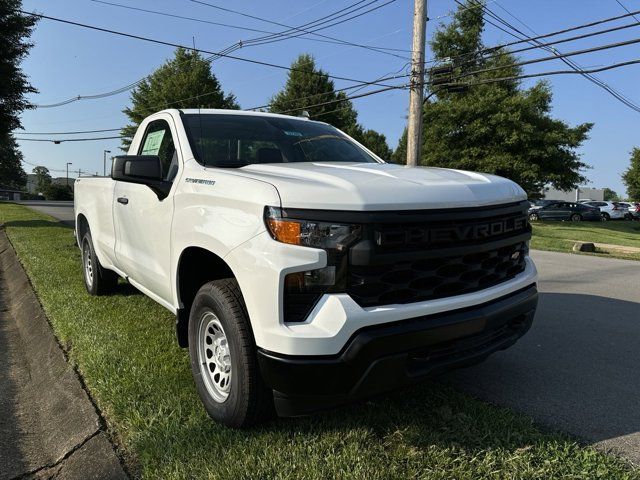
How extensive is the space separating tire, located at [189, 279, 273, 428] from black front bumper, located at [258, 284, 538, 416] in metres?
0.16

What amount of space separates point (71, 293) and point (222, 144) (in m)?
3.31

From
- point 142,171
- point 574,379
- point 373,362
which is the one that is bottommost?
point 574,379

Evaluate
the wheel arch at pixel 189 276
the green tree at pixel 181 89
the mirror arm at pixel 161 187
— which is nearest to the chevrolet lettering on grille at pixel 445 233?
the wheel arch at pixel 189 276

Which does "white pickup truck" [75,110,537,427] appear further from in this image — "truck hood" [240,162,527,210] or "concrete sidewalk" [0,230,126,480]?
"concrete sidewalk" [0,230,126,480]

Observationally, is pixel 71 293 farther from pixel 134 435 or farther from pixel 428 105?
pixel 428 105

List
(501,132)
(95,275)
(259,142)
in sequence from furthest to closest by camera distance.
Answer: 1. (501,132)
2. (95,275)
3. (259,142)

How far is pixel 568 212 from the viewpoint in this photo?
3484cm

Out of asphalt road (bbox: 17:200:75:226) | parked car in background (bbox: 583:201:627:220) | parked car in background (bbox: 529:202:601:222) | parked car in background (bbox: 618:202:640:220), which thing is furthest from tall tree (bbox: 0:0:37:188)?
parked car in background (bbox: 618:202:640:220)

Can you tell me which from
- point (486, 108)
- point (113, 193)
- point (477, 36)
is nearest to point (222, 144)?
point (113, 193)

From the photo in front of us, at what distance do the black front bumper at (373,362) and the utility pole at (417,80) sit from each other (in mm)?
10725

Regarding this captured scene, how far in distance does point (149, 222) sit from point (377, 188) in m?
2.02

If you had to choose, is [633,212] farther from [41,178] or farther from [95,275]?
[41,178]

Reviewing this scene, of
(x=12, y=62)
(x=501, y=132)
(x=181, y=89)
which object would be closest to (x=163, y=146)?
(x=12, y=62)

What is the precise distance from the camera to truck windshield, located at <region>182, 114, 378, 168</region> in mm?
3678
